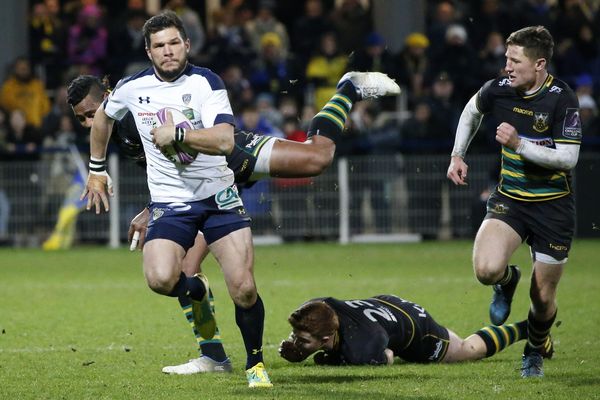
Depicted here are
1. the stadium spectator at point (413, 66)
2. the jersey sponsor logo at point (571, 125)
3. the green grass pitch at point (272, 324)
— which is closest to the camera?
the green grass pitch at point (272, 324)

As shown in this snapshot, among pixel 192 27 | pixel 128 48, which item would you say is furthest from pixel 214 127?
pixel 192 27

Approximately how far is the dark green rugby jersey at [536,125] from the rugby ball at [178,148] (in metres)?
2.09

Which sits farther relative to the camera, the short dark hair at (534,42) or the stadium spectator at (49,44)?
the stadium spectator at (49,44)

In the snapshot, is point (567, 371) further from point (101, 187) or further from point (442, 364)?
point (101, 187)

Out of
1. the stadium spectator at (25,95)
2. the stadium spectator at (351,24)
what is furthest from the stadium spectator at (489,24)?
the stadium spectator at (25,95)

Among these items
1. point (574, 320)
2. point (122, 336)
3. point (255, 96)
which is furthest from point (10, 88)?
point (574, 320)

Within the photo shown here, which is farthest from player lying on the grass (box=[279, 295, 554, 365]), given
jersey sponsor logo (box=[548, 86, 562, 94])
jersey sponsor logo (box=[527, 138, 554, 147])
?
jersey sponsor logo (box=[548, 86, 562, 94])

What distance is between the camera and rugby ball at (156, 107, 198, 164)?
761 centimetres

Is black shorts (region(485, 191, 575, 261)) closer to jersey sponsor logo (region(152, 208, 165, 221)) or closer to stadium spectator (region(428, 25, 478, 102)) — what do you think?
jersey sponsor logo (region(152, 208, 165, 221))

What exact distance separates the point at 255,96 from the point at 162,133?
12.4m

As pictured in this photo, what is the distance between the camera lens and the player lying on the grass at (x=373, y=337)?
816 cm

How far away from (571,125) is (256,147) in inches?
81.0

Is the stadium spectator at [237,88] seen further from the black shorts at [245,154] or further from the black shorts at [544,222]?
the black shorts at [544,222]

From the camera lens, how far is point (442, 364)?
8.65 m
